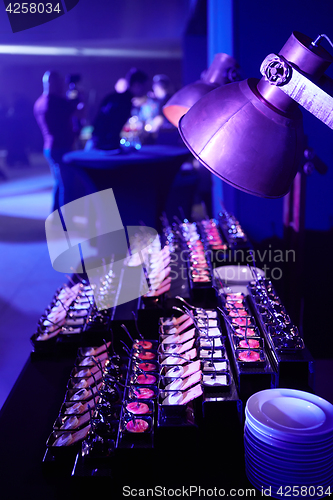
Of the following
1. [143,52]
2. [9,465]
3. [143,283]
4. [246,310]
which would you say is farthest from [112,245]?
[143,52]

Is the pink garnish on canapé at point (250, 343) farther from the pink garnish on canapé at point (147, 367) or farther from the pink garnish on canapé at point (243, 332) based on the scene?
the pink garnish on canapé at point (147, 367)

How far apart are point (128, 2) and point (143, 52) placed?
6.85 meters

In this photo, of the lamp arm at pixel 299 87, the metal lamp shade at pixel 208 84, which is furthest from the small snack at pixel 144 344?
the lamp arm at pixel 299 87

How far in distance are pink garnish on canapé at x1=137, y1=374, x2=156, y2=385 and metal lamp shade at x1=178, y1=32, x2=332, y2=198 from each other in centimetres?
83

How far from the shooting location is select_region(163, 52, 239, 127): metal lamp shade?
1733 mm

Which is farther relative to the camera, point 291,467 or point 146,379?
point 146,379

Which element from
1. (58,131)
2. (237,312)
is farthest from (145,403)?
(58,131)

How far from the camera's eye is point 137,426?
4.00ft

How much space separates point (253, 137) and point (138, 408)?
87cm

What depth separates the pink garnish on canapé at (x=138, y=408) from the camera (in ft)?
4.21

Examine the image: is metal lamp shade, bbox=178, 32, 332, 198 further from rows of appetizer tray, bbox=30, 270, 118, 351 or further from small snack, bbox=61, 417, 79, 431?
rows of appetizer tray, bbox=30, 270, 118, 351

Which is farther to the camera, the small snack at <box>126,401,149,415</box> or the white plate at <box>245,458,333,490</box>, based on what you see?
the small snack at <box>126,401,149,415</box>

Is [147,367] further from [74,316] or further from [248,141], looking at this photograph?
[248,141]

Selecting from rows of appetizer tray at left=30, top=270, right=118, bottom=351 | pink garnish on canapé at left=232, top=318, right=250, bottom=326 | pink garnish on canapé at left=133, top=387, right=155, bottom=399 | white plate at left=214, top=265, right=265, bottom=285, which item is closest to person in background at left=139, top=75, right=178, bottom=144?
white plate at left=214, top=265, right=265, bottom=285
